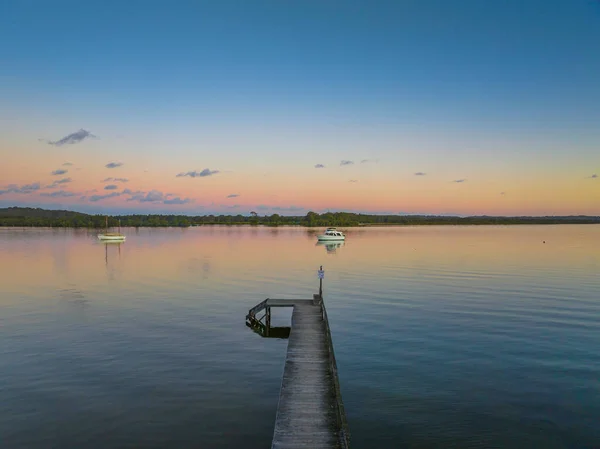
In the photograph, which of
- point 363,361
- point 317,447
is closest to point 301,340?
point 363,361

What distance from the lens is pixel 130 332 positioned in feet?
88.7

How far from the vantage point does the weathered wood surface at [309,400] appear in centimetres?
1204

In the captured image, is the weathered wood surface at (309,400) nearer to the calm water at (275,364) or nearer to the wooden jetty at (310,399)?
the wooden jetty at (310,399)

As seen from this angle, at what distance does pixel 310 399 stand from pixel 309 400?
0.26 feet

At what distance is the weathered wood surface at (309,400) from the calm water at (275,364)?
1.47 meters

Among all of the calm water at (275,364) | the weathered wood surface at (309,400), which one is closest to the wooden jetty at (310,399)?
the weathered wood surface at (309,400)

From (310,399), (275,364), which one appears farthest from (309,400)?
(275,364)

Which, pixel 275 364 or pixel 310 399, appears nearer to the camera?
pixel 310 399

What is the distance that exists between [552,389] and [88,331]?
83.0 feet

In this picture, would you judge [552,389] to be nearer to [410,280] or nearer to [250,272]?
[410,280]

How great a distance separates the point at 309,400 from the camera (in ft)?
47.1

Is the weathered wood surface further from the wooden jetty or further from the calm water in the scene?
the calm water

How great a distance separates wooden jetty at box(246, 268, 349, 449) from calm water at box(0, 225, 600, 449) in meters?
1.47

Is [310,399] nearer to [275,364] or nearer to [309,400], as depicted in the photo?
[309,400]
